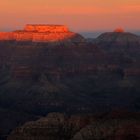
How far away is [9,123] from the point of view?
154 metres

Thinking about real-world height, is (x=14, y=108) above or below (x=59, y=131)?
below

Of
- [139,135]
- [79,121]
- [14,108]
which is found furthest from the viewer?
[14,108]

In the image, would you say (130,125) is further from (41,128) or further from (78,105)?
(78,105)

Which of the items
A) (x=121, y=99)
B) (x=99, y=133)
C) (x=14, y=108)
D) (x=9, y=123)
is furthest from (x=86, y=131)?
(x=121, y=99)

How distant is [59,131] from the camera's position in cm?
9662

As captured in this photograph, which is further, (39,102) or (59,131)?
(39,102)

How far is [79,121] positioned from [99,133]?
4920 millimetres

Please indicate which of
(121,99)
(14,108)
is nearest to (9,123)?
(14,108)

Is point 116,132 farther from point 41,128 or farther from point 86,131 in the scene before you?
point 41,128

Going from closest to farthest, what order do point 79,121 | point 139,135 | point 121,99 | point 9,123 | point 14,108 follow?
point 139,135, point 79,121, point 9,123, point 14,108, point 121,99

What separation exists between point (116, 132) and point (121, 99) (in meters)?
110

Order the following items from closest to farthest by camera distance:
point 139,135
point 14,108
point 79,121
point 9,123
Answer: point 139,135 < point 79,121 < point 9,123 < point 14,108

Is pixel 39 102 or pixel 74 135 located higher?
pixel 74 135

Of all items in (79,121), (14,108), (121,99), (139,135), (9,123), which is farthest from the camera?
(121,99)
